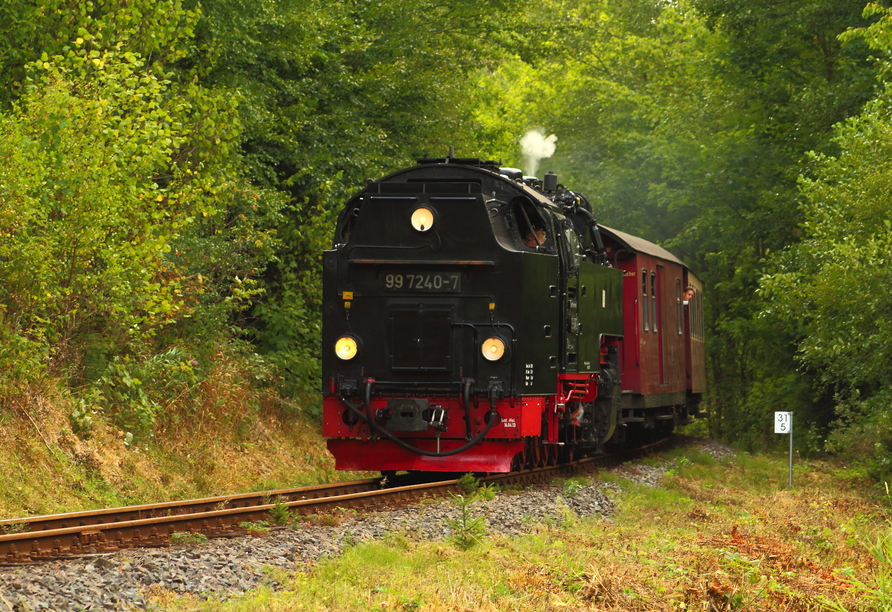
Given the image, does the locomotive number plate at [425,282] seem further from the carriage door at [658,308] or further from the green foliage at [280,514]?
the carriage door at [658,308]

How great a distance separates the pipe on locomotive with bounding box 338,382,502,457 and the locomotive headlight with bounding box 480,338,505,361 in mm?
413

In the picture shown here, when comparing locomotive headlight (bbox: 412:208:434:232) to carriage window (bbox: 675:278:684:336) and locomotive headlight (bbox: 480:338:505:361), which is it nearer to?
locomotive headlight (bbox: 480:338:505:361)

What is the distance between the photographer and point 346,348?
12.2 m

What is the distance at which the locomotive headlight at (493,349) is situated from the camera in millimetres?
11859

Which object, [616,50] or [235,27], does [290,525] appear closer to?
[235,27]

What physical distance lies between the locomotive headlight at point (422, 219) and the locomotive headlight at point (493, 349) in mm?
1432

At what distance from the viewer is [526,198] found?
12.6m

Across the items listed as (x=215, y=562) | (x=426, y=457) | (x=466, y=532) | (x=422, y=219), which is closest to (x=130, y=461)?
(x=426, y=457)

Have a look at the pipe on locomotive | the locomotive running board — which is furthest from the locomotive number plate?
the locomotive running board

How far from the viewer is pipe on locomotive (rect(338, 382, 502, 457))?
11.8 meters

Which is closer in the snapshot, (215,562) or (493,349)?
(215,562)

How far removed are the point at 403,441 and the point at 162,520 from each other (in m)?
3.95

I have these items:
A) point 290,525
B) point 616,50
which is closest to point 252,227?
point 290,525

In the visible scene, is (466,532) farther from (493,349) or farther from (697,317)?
(697,317)
